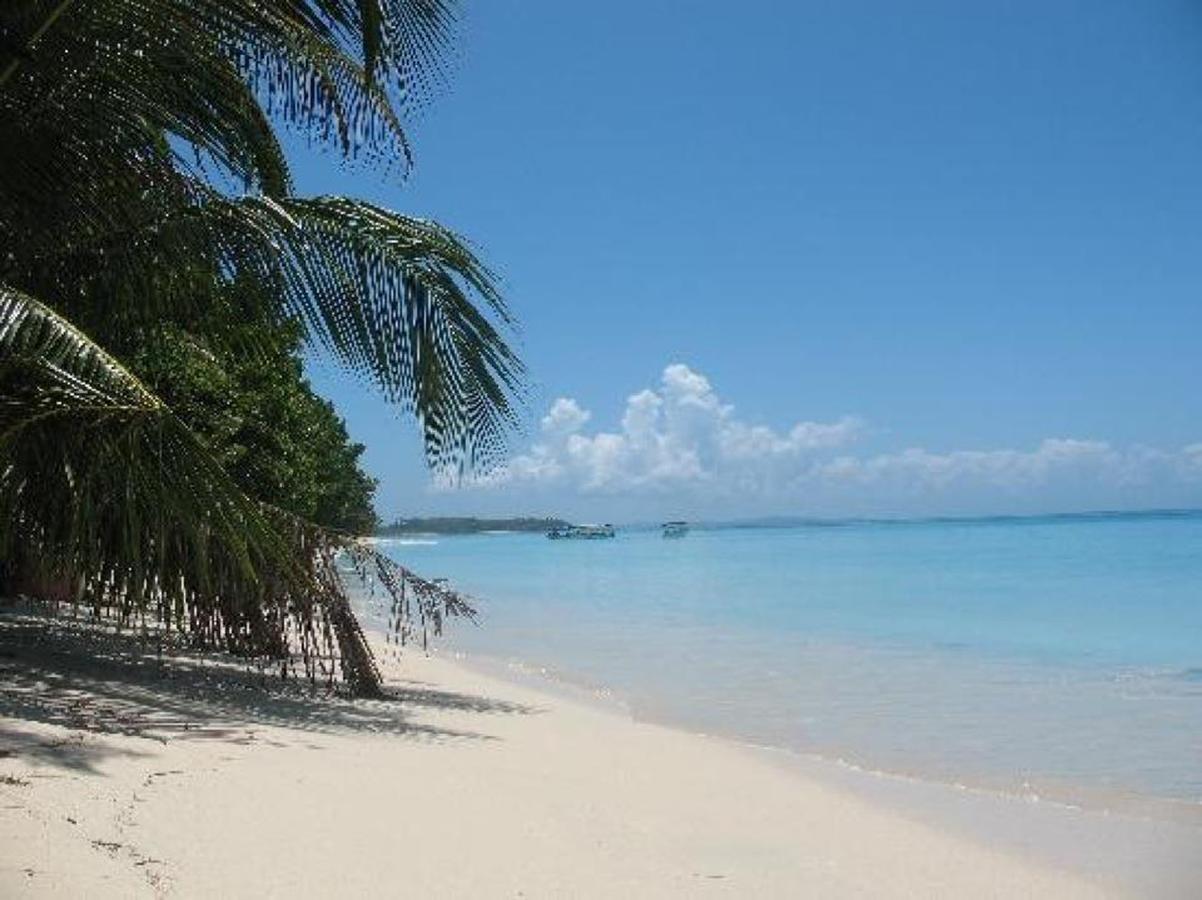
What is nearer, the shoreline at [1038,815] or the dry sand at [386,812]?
the dry sand at [386,812]

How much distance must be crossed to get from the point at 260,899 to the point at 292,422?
9240 millimetres

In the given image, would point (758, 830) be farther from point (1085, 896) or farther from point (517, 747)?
point (517, 747)

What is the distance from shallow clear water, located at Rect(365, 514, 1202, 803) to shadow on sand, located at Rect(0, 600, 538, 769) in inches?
118

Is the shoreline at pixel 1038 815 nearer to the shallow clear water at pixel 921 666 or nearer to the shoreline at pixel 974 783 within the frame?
the shoreline at pixel 974 783

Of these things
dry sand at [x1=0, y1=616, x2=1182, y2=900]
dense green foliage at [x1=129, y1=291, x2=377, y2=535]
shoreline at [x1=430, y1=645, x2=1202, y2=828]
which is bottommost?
shoreline at [x1=430, y1=645, x2=1202, y2=828]

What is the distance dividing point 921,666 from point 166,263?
437 inches

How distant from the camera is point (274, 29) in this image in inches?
211

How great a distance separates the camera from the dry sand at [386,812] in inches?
138

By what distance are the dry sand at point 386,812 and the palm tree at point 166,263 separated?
680mm

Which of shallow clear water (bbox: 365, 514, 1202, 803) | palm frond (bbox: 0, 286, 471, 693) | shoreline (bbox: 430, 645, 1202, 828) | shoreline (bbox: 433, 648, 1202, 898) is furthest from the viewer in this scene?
shallow clear water (bbox: 365, 514, 1202, 803)

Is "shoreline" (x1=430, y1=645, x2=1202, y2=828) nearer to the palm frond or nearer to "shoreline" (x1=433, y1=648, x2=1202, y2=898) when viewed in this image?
"shoreline" (x1=433, y1=648, x2=1202, y2=898)

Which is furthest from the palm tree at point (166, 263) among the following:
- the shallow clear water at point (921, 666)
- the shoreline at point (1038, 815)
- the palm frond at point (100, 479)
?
the shallow clear water at point (921, 666)

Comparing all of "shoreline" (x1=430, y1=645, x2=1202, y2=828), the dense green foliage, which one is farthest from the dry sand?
the dense green foliage

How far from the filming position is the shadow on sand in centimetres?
520
